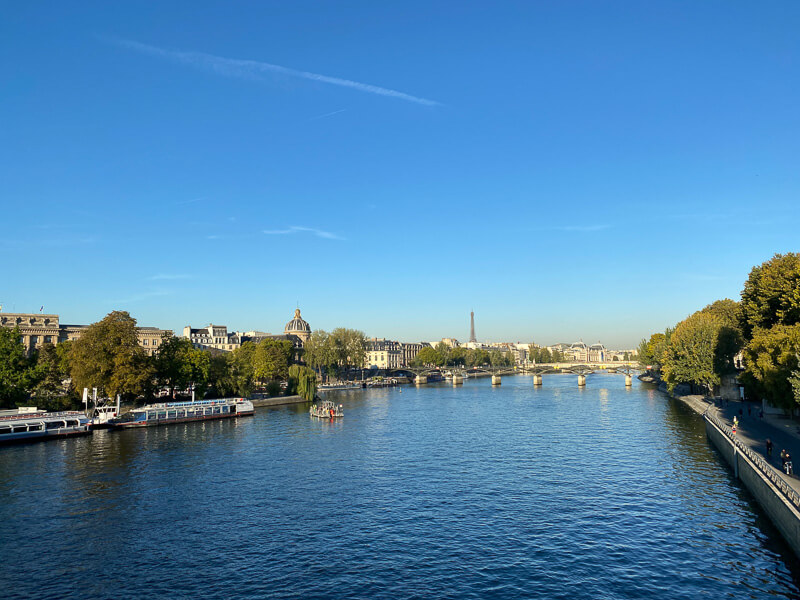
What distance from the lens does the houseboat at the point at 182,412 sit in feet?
281

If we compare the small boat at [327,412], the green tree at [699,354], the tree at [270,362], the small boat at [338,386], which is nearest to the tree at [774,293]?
the green tree at [699,354]

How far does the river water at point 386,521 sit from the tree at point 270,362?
203ft

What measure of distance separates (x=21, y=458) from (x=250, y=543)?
39510 millimetres

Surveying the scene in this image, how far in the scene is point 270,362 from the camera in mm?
133125

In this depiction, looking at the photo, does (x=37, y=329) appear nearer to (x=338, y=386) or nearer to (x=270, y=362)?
(x=270, y=362)

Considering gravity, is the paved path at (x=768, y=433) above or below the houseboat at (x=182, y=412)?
below

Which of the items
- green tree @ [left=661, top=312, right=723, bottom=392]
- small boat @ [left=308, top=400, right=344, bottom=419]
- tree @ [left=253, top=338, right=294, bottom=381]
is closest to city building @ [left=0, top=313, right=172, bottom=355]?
tree @ [left=253, top=338, right=294, bottom=381]

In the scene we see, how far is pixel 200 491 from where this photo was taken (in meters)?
44.9

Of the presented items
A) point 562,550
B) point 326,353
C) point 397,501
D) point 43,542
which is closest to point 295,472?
point 397,501

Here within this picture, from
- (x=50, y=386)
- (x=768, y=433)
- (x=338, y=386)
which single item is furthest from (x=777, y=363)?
(x=338, y=386)

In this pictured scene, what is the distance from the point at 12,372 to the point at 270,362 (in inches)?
2267

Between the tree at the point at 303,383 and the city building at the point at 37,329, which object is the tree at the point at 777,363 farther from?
the city building at the point at 37,329

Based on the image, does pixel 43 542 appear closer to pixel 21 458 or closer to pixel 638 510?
pixel 21 458

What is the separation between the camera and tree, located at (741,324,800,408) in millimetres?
54750
